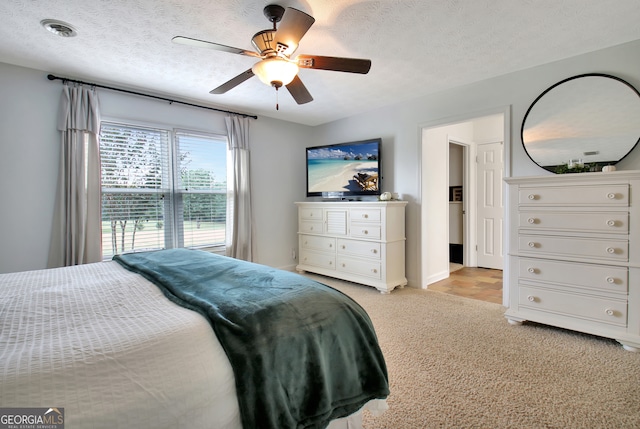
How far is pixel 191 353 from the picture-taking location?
0.97 meters

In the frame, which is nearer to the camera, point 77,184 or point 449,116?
point 77,184

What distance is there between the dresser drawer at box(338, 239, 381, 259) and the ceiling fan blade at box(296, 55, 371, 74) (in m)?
2.24

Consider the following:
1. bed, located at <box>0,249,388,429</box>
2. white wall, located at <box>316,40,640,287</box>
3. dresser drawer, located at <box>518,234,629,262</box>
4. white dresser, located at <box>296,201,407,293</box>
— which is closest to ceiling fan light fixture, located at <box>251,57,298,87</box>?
bed, located at <box>0,249,388,429</box>

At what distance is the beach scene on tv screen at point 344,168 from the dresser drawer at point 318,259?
3.17 ft

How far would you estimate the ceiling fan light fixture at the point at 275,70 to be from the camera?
1878 mm

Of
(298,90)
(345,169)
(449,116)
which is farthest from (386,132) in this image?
(298,90)

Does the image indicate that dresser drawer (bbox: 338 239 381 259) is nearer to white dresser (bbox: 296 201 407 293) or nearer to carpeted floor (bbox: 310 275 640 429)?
white dresser (bbox: 296 201 407 293)

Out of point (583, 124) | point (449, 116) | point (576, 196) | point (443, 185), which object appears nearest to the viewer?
point (576, 196)

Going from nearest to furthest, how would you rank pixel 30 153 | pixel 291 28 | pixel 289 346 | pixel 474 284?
pixel 289 346
pixel 291 28
pixel 30 153
pixel 474 284

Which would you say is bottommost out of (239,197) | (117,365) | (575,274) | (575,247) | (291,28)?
(575,274)

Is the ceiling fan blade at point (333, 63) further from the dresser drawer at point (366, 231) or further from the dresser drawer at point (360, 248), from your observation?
the dresser drawer at point (360, 248)

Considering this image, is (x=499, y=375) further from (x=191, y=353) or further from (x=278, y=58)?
(x=278, y=58)

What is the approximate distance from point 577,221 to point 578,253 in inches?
10.0

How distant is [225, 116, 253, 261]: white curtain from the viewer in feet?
13.3
